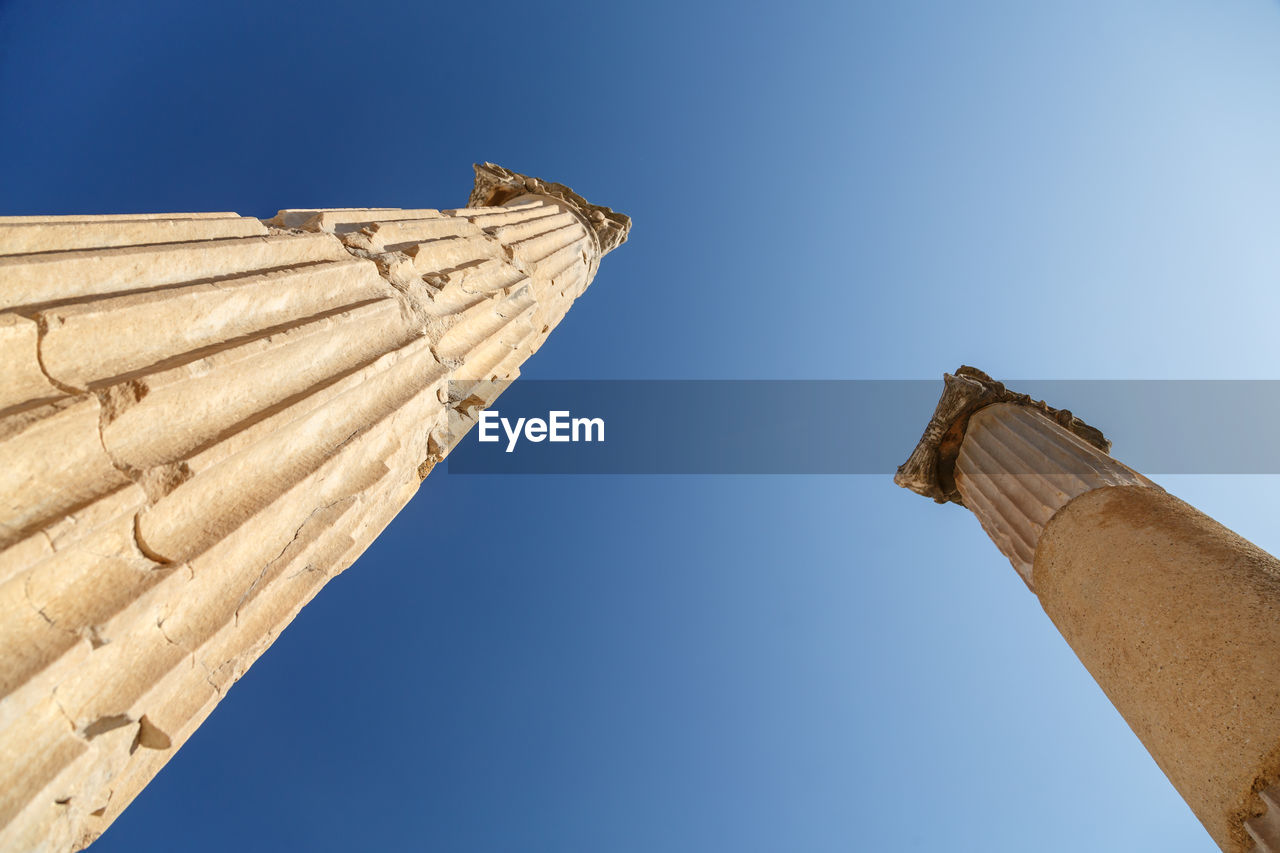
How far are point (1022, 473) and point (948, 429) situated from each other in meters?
1.69

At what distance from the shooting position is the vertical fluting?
577cm

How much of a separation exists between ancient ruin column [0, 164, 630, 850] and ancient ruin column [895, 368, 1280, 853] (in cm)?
514

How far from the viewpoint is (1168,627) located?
13.3 ft

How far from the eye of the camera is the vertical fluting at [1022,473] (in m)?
5.77

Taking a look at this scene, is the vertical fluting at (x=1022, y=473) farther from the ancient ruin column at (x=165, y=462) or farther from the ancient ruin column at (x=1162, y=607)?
the ancient ruin column at (x=165, y=462)

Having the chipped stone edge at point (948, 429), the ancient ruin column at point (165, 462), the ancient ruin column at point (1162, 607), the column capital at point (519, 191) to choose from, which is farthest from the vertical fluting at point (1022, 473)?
the column capital at point (519, 191)

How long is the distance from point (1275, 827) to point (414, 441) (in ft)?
17.6

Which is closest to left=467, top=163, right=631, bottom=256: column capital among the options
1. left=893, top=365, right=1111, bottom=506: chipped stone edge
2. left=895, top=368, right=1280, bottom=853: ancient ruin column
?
left=893, top=365, right=1111, bottom=506: chipped stone edge

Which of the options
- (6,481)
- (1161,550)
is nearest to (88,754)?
(6,481)

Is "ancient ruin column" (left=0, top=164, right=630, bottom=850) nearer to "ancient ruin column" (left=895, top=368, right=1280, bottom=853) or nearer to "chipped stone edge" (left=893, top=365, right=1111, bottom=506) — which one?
"ancient ruin column" (left=895, top=368, right=1280, bottom=853)

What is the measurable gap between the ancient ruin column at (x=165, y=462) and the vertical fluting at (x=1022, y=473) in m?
5.58

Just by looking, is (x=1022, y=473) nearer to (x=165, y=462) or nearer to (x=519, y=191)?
(x=165, y=462)

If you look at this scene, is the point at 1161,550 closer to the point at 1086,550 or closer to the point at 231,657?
the point at 1086,550

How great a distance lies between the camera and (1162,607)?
13.6 feet
